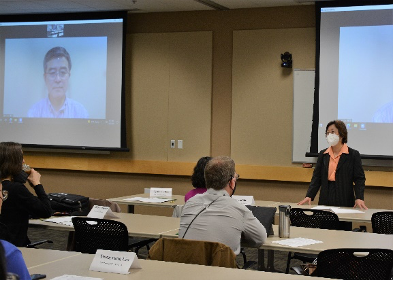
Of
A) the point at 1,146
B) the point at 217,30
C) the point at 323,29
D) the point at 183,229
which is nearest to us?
the point at 183,229

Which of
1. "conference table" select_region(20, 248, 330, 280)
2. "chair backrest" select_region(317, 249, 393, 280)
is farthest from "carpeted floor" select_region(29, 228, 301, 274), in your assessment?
"conference table" select_region(20, 248, 330, 280)

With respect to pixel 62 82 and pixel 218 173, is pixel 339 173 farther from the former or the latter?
pixel 62 82

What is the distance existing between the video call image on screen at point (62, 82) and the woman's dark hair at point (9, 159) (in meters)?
4.43

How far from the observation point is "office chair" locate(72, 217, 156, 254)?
465 centimetres

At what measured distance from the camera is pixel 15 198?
16.7 feet

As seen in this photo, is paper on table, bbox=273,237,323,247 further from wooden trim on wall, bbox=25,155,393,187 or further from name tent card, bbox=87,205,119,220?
wooden trim on wall, bbox=25,155,393,187

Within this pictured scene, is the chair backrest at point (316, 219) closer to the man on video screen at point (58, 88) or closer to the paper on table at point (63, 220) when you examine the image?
the paper on table at point (63, 220)

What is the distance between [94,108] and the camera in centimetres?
960

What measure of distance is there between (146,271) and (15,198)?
2459mm

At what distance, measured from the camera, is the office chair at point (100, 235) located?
A: 4.65 metres

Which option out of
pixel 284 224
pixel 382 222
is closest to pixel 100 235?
pixel 284 224

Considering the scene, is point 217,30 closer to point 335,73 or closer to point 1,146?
point 335,73

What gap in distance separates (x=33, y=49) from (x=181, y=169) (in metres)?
3.13

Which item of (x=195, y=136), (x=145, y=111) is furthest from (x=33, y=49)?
(x=195, y=136)
